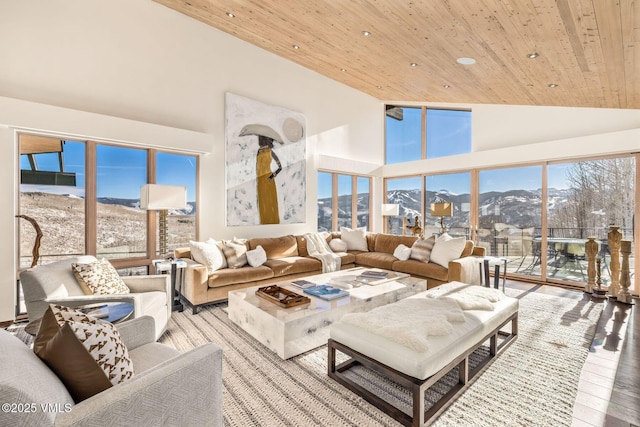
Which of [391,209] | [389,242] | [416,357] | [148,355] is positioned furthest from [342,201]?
[148,355]

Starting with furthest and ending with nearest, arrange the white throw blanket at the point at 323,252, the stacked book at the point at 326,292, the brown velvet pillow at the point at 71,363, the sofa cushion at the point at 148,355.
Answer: the white throw blanket at the point at 323,252
the stacked book at the point at 326,292
the sofa cushion at the point at 148,355
the brown velvet pillow at the point at 71,363

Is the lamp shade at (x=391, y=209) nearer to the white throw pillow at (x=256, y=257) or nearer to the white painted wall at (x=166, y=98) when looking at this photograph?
the white painted wall at (x=166, y=98)

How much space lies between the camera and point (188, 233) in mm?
4688

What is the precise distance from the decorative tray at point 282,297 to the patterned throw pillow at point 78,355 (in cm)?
167

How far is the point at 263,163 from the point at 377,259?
2666 mm

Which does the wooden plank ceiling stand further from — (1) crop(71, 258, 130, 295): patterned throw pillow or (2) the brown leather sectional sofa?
(1) crop(71, 258, 130, 295): patterned throw pillow

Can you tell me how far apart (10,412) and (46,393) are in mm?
145

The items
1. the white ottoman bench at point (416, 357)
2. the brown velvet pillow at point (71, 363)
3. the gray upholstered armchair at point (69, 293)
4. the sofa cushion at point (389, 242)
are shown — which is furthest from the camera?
the sofa cushion at point (389, 242)

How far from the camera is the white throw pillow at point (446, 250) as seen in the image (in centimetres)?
442

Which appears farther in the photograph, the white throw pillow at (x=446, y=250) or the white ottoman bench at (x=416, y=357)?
the white throw pillow at (x=446, y=250)

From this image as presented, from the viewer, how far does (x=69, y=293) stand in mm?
2453

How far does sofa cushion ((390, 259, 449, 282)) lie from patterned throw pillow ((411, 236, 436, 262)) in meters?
0.09

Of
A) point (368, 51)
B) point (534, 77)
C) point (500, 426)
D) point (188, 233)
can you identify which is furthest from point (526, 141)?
point (188, 233)

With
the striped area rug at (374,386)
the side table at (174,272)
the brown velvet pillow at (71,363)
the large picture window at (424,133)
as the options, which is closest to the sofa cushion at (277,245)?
the side table at (174,272)
